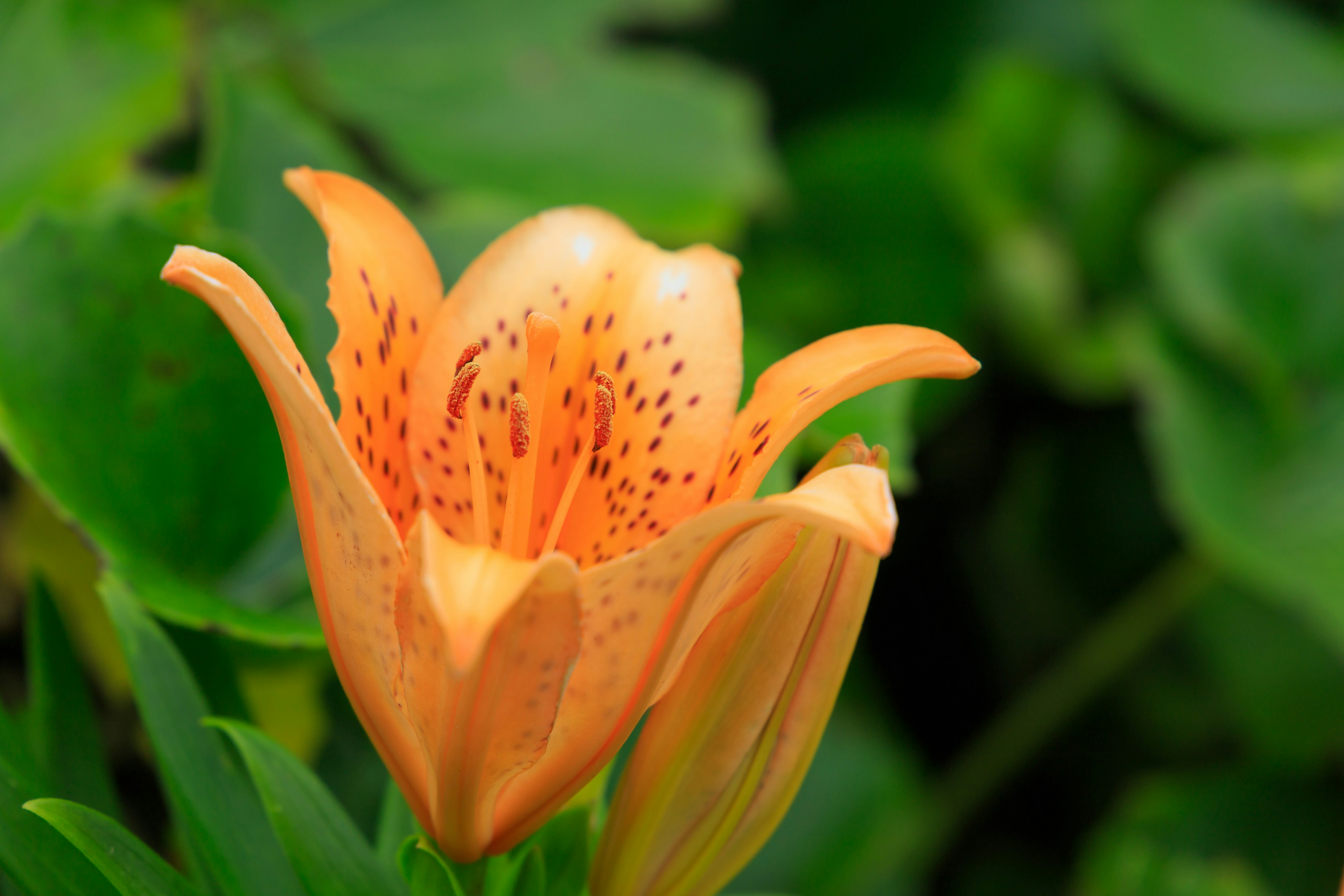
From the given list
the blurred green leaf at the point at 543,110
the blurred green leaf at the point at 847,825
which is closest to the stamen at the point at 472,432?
the blurred green leaf at the point at 543,110

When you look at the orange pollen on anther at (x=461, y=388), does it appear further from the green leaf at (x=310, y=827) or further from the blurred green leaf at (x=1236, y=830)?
the blurred green leaf at (x=1236, y=830)

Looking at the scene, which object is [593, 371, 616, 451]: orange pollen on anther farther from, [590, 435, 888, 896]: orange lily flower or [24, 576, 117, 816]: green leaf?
[24, 576, 117, 816]: green leaf

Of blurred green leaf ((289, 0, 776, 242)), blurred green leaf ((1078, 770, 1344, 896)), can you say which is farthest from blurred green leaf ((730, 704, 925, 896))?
blurred green leaf ((289, 0, 776, 242))

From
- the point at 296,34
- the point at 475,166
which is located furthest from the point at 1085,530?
the point at 296,34

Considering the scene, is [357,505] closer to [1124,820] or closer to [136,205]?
[136,205]

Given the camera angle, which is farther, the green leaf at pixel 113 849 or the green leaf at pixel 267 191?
the green leaf at pixel 267 191

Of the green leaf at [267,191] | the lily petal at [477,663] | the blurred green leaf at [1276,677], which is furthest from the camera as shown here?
the blurred green leaf at [1276,677]

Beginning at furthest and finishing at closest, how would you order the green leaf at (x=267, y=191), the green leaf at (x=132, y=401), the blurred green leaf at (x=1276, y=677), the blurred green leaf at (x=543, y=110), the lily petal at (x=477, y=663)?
1. the blurred green leaf at (x=1276, y=677)
2. the blurred green leaf at (x=543, y=110)
3. the green leaf at (x=267, y=191)
4. the green leaf at (x=132, y=401)
5. the lily petal at (x=477, y=663)
